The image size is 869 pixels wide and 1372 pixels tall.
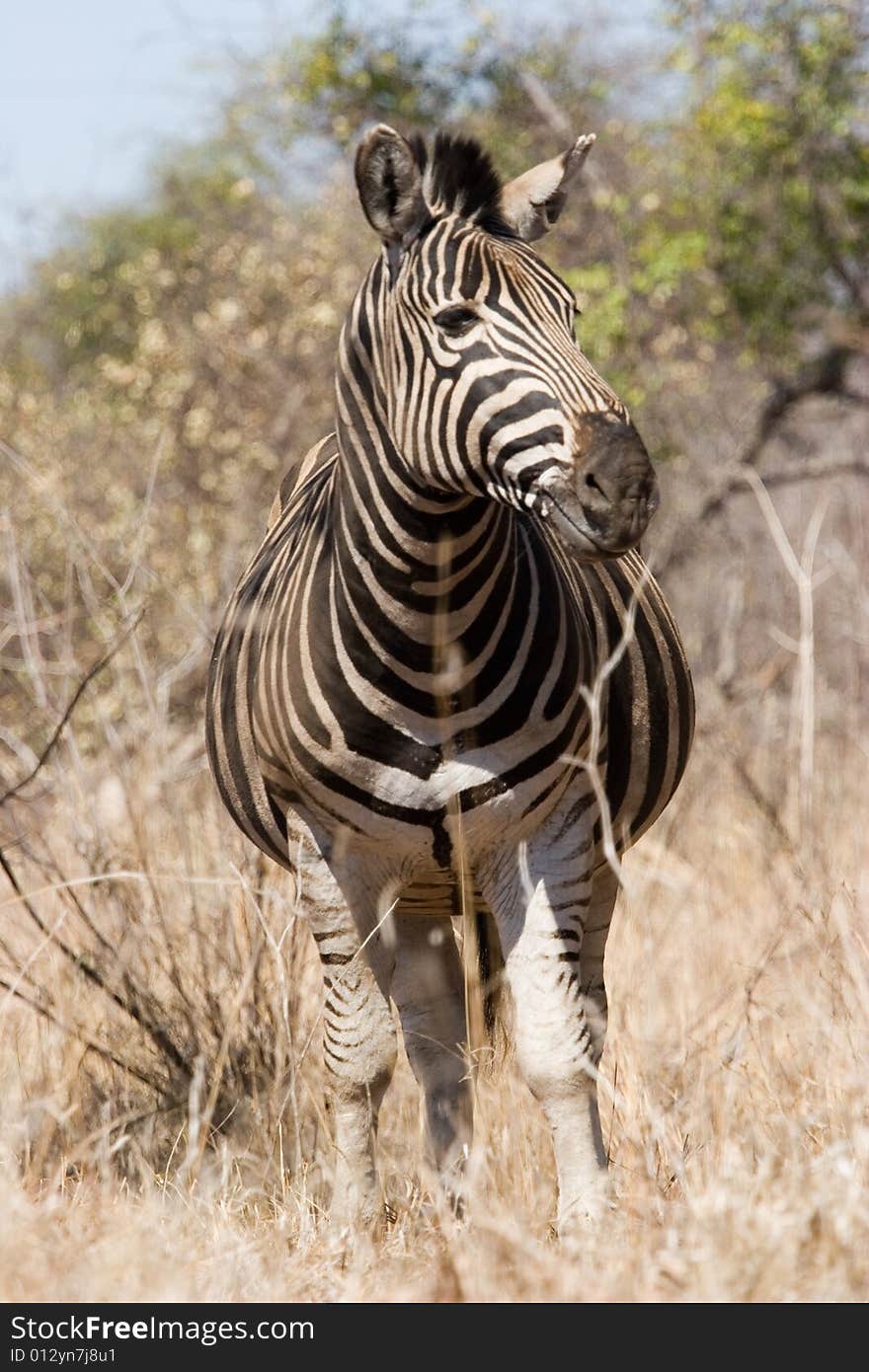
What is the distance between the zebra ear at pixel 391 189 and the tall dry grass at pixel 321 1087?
128 centimetres

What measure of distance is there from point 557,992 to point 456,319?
1422 mm

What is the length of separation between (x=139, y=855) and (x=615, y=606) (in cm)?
143

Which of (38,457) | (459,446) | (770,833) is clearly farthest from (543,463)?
(38,457)

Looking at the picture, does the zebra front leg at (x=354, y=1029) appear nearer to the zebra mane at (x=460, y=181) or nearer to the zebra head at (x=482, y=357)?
the zebra head at (x=482, y=357)

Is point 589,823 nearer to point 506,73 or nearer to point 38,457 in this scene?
point 38,457

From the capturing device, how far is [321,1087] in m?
4.82

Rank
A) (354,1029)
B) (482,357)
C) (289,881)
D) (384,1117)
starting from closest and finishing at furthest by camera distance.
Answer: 1. (482,357)
2. (354,1029)
3. (289,881)
4. (384,1117)

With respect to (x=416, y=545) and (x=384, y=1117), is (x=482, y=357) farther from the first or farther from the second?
(x=384, y=1117)

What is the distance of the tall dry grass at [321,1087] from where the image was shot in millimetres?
2893

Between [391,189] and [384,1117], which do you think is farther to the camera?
[384,1117]

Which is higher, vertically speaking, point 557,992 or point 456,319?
point 456,319

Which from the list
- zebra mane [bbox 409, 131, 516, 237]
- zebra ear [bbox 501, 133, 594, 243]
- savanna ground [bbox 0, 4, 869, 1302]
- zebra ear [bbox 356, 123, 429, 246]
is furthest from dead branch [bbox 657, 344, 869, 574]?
zebra ear [bbox 356, 123, 429, 246]

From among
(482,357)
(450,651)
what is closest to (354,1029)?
(450,651)

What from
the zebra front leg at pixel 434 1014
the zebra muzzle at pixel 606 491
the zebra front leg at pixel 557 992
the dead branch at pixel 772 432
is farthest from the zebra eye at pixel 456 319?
the dead branch at pixel 772 432
